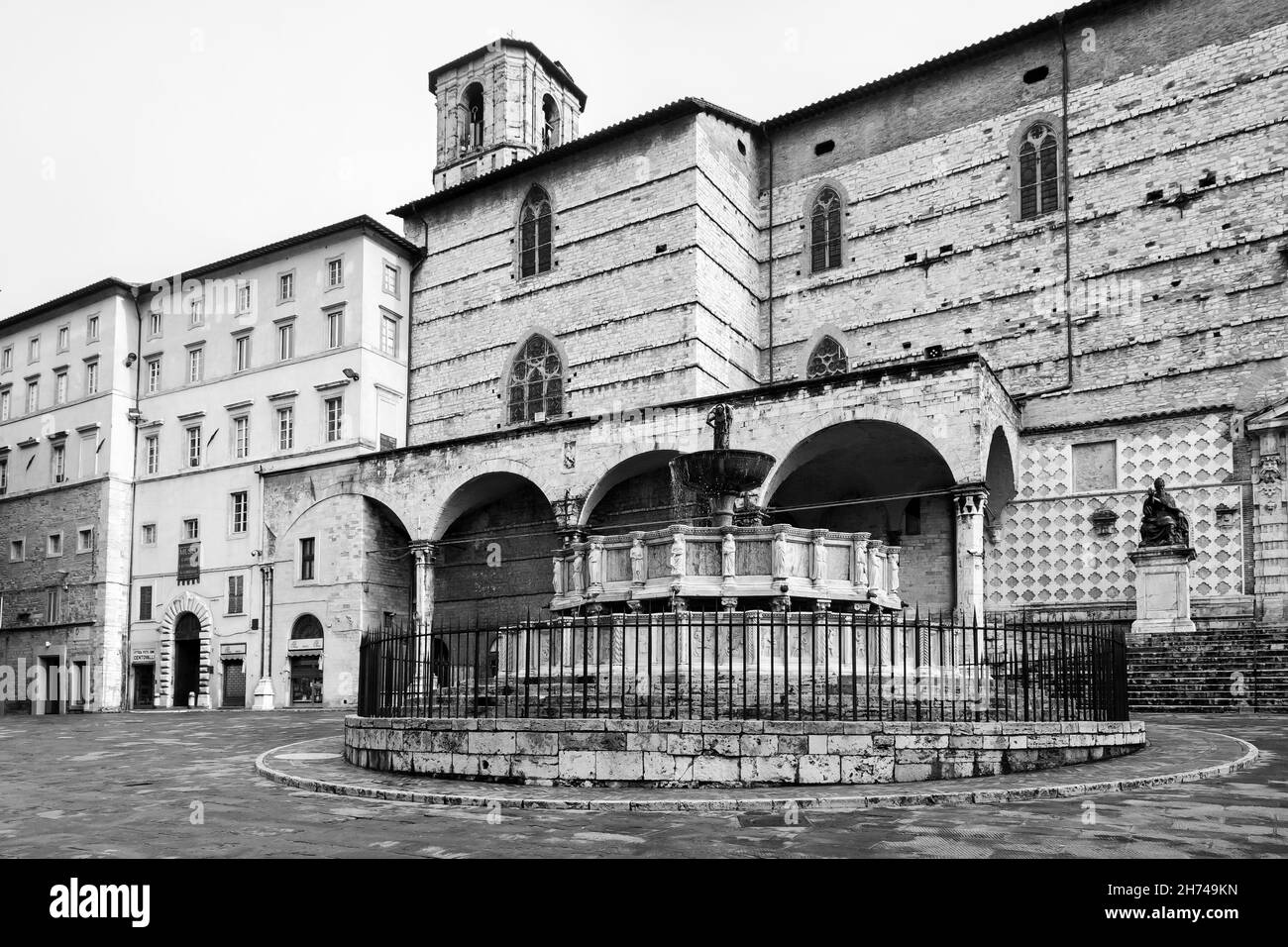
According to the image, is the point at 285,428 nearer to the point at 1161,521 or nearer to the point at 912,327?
the point at 912,327

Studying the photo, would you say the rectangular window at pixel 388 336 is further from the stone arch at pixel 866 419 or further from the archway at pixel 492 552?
the stone arch at pixel 866 419

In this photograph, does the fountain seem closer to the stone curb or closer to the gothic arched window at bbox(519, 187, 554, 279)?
the stone curb

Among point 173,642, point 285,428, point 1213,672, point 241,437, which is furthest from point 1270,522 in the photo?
point 173,642

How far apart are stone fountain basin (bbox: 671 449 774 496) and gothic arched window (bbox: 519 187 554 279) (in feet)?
61.0

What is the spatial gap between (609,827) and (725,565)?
8254 millimetres

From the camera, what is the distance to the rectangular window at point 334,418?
3444cm

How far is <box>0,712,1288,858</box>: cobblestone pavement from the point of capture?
680 cm

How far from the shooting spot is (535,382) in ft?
112

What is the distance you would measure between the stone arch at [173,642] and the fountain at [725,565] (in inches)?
844

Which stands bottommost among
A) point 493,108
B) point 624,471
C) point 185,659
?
point 185,659

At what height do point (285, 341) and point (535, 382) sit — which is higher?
point (285, 341)

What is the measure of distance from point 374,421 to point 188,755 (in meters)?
20.6

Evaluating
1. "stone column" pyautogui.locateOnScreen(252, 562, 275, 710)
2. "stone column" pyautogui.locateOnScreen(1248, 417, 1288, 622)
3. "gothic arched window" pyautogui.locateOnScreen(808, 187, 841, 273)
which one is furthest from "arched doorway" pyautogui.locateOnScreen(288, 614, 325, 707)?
"stone column" pyautogui.locateOnScreen(1248, 417, 1288, 622)

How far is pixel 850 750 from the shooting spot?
9781 mm
